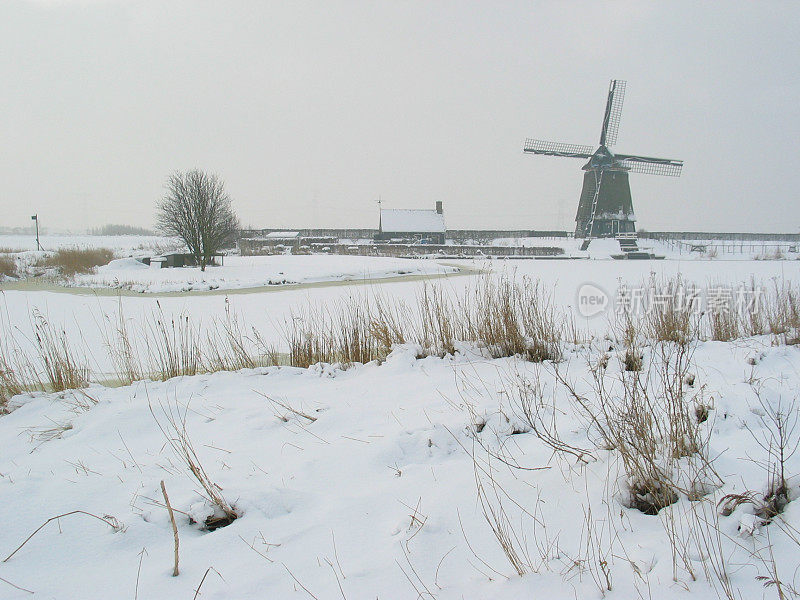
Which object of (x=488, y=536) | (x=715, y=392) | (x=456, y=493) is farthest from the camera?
(x=715, y=392)

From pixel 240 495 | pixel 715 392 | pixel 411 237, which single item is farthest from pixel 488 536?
pixel 411 237

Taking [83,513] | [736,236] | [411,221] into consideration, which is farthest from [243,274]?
[736,236]

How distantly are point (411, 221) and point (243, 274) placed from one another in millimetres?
32742

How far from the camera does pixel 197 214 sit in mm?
27250

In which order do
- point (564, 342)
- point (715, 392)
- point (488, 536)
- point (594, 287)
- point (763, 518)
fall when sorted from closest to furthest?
point (763, 518) → point (488, 536) → point (715, 392) → point (564, 342) → point (594, 287)

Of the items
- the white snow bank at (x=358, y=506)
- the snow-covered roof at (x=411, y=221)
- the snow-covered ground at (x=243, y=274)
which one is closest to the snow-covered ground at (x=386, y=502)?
the white snow bank at (x=358, y=506)

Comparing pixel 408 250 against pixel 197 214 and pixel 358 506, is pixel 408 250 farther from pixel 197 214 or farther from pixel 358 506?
pixel 358 506

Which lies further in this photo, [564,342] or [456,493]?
[564,342]

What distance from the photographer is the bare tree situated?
2734 cm

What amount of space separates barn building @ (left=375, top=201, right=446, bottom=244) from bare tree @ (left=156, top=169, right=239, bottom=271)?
25.9 metres

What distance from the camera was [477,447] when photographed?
3.04 metres

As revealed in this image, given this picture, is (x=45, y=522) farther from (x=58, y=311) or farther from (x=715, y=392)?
(x=58, y=311)

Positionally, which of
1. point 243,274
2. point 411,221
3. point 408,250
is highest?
point 411,221

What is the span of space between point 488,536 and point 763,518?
1.16 metres
